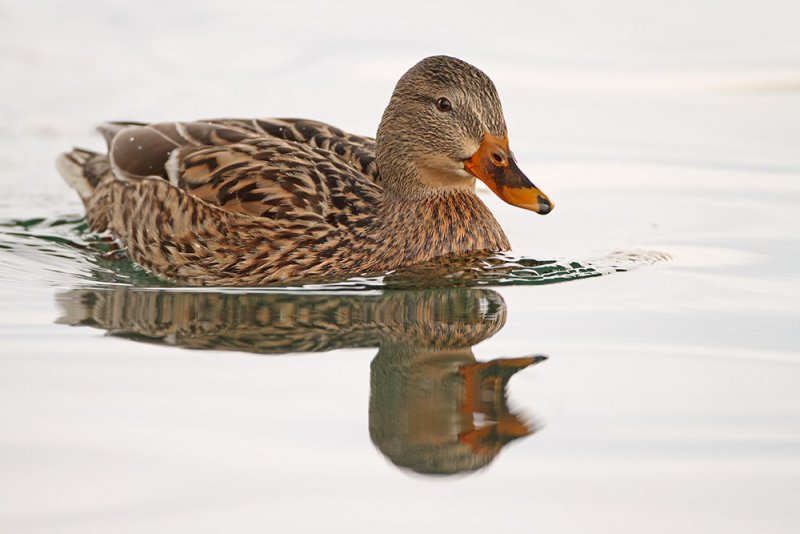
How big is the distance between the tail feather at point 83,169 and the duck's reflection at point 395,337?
2.25m

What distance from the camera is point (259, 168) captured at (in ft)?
27.1

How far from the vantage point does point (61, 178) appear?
11188 millimetres

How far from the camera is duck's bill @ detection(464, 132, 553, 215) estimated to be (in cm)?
780

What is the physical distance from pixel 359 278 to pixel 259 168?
98 centimetres

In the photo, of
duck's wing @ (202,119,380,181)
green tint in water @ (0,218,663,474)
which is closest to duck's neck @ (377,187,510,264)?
green tint in water @ (0,218,663,474)

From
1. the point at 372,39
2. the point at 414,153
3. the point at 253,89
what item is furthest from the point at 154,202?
the point at 372,39

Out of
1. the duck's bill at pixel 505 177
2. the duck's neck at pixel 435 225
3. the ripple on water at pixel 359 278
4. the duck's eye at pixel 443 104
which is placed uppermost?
the duck's eye at pixel 443 104

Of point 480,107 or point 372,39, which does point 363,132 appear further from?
point 480,107

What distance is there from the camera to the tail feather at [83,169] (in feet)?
32.1

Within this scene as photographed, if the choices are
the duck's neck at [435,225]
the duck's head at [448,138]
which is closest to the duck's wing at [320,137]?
the duck's head at [448,138]

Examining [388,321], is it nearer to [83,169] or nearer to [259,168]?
[259,168]

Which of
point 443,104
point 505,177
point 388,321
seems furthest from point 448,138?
point 388,321

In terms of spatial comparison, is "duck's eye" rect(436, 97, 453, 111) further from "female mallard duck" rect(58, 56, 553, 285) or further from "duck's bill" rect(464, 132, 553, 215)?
"duck's bill" rect(464, 132, 553, 215)

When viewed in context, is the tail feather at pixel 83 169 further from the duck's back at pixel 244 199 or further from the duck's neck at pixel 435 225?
the duck's neck at pixel 435 225
